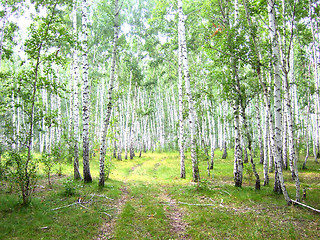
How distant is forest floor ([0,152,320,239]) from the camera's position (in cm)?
561

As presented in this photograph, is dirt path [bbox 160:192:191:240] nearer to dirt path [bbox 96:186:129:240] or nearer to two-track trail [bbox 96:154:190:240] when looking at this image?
two-track trail [bbox 96:154:190:240]

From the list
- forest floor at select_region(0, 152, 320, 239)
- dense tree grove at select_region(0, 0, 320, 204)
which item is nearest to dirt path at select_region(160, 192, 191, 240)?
forest floor at select_region(0, 152, 320, 239)

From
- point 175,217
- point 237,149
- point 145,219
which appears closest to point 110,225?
point 145,219

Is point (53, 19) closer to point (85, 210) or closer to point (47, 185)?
point (85, 210)

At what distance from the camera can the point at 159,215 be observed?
7086mm

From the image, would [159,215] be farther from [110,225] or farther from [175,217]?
[110,225]

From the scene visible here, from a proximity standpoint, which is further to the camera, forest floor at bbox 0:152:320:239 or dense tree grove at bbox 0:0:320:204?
dense tree grove at bbox 0:0:320:204

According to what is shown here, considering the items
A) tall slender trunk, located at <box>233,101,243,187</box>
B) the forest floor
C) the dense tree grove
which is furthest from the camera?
tall slender trunk, located at <box>233,101,243,187</box>

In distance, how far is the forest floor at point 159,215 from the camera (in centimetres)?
561

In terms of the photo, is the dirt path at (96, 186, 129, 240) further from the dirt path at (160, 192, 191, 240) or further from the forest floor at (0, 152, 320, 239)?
the dirt path at (160, 192, 191, 240)

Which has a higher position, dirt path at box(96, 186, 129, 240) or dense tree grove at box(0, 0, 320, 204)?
dense tree grove at box(0, 0, 320, 204)

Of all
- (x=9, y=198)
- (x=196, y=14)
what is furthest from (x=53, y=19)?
(x=196, y=14)

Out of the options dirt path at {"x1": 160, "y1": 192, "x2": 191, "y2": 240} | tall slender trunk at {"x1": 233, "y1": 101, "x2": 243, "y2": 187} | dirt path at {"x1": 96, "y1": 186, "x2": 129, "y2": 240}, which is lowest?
dirt path at {"x1": 160, "y1": 192, "x2": 191, "y2": 240}

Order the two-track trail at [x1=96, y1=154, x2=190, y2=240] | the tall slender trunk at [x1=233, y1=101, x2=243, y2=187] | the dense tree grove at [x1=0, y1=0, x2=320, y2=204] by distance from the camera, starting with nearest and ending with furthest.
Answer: the two-track trail at [x1=96, y1=154, x2=190, y2=240], the dense tree grove at [x1=0, y1=0, x2=320, y2=204], the tall slender trunk at [x1=233, y1=101, x2=243, y2=187]
